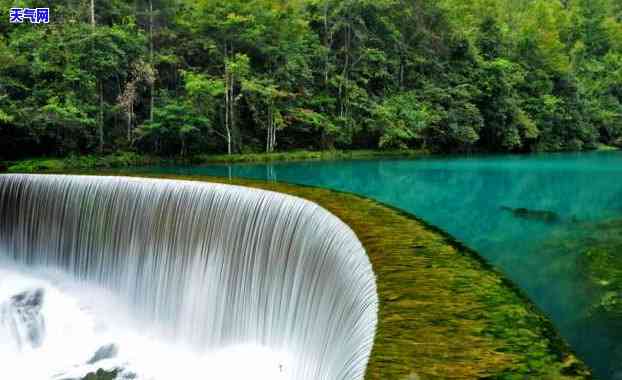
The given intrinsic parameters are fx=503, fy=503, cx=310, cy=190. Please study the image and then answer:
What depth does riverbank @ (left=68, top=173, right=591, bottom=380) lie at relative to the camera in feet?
8.15

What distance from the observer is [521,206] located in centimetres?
1197

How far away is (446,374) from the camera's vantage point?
238 cm

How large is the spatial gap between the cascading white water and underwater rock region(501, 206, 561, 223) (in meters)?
6.21

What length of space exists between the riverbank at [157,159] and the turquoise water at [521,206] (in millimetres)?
1904

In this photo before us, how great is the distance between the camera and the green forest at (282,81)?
61.8 feet

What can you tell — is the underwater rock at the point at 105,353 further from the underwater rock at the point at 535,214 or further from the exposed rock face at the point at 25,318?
the underwater rock at the point at 535,214

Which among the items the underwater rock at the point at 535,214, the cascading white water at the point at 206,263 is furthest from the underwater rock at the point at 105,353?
the underwater rock at the point at 535,214

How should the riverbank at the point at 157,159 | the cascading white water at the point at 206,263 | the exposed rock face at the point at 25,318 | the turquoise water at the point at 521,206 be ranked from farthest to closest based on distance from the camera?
the riverbank at the point at 157,159, the exposed rock face at the point at 25,318, the turquoise water at the point at 521,206, the cascading white water at the point at 206,263

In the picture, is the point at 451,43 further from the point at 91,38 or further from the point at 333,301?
the point at 333,301

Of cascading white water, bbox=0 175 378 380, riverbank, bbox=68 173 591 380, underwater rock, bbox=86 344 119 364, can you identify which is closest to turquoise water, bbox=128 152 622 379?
riverbank, bbox=68 173 591 380

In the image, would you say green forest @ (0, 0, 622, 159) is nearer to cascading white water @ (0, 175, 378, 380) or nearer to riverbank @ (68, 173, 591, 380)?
cascading white water @ (0, 175, 378, 380)

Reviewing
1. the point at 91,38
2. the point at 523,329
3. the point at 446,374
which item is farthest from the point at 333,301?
the point at 91,38

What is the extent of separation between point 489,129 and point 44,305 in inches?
1087

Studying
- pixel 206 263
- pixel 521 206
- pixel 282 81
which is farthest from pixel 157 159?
pixel 521 206
